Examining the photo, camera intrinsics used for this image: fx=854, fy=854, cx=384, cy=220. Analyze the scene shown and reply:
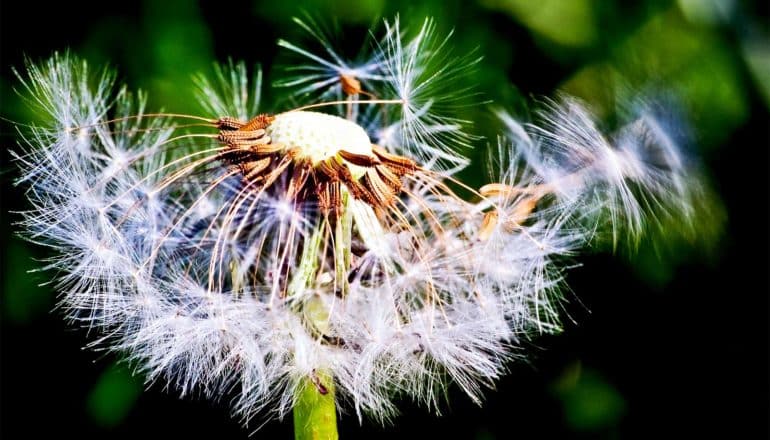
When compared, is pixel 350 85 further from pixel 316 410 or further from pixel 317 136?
pixel 316 410

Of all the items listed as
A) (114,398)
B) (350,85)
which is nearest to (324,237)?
(350,85)

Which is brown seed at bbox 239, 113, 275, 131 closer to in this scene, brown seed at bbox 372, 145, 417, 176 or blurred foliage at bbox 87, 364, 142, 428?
brown seed at bbox 372, 145, 417, 176

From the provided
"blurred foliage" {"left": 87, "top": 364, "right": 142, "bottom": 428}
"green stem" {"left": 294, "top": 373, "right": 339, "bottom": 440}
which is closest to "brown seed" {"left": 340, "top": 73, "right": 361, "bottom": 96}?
"green stem" {"left": 294, "top": 373, "right": 339, "bottom": 440}

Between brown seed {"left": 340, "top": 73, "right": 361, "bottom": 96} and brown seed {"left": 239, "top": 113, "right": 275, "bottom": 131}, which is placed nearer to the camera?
brown seed {"left": 239, "top": 113, "right": 275, "bottom": 131}

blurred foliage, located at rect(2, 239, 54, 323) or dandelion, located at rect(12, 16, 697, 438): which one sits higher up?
blurred foliage, located at rect(2, 239, 54, 323)

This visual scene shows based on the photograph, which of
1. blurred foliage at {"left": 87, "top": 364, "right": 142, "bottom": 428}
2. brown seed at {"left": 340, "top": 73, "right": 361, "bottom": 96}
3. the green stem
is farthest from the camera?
blurred foliage at {"left": 87, "top": 364, "right": 142, "bottom": 428}

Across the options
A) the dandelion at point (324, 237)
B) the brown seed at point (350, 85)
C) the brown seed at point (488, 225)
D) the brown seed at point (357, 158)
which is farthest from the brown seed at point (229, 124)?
the brown seed at point (488, 225)

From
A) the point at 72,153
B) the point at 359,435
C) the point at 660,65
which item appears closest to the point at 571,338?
the point at 359,435
